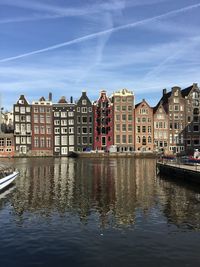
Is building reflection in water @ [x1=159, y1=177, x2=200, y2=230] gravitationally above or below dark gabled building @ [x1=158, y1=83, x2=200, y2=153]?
below

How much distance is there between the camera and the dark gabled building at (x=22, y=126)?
470 feet

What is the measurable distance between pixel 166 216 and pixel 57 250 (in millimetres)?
11462

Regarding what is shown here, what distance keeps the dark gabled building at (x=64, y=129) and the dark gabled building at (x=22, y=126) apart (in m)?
10.9

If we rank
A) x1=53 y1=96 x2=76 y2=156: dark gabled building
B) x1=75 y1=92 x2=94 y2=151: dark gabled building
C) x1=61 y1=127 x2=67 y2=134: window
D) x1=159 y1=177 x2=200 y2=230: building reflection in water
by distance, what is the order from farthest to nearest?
x1=61 y1=127 x2=67 y2=134: window < x1=53 y1=96 x2=76 y2=156: dark gabled building < x1=75 y1=92 x2=94 y2=151: dark gabled building < x1=159 y1=177 x2=200 y2=230: building reflection in water

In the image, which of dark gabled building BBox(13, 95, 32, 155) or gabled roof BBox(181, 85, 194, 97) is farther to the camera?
gabled roof BBox(181, 85, 194, 97)

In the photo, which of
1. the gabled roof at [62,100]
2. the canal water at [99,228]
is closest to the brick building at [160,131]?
the gabled roof at [62,100]

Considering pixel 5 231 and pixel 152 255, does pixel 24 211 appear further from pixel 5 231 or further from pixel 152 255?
pixel 152 255

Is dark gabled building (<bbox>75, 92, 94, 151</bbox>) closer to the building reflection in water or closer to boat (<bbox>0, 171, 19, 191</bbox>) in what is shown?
boat (<bbox>0, 171, 19, 191</bbox>)

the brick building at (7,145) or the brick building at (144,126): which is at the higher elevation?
the brick building at (144,126)

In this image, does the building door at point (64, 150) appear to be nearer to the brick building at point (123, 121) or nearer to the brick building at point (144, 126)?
the brick building at point (123, 121)

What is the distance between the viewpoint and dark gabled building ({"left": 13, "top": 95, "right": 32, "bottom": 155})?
470ft

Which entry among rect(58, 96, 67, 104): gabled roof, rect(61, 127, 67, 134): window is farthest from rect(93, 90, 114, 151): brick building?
rect(58, 96, 67, 104): gabled roof

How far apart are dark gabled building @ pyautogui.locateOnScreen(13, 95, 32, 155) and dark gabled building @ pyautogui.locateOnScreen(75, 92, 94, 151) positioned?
2021cm

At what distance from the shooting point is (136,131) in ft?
475
